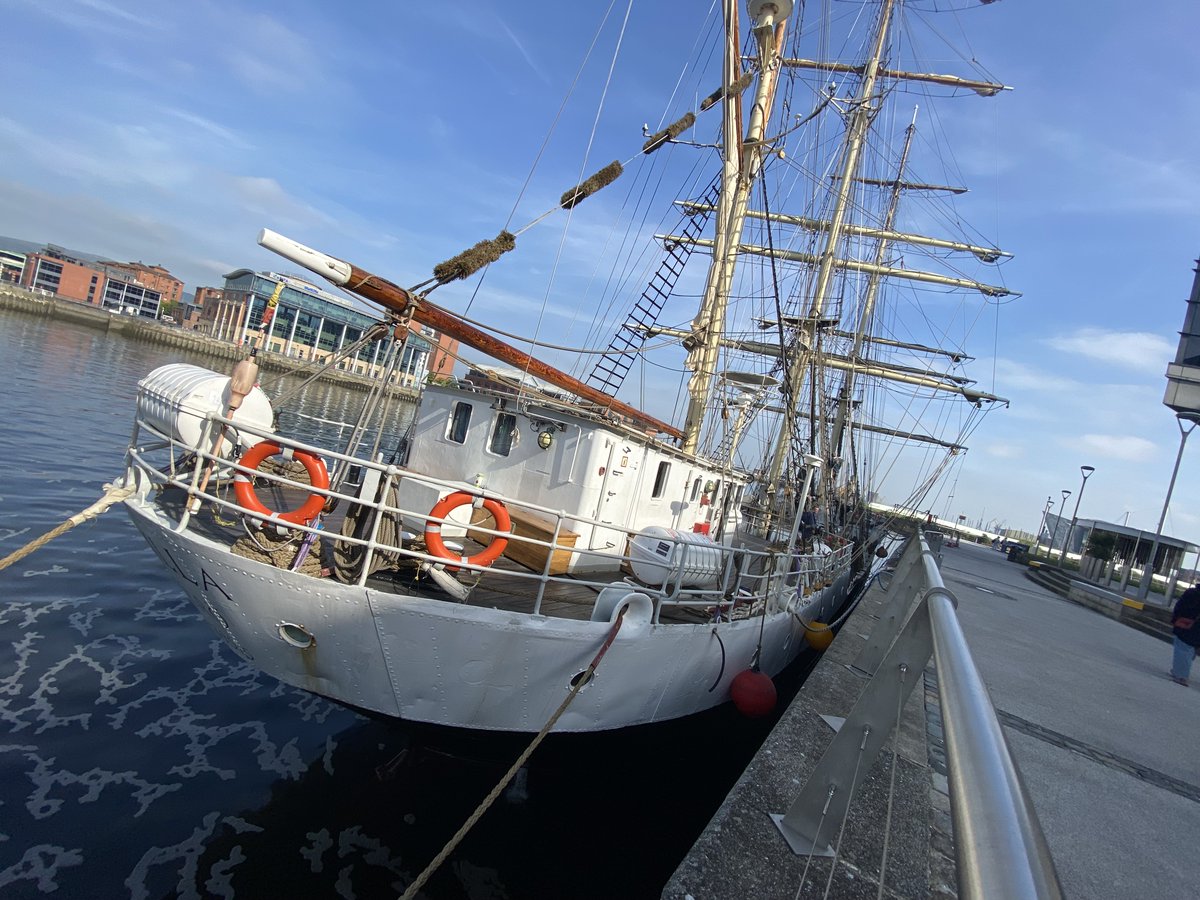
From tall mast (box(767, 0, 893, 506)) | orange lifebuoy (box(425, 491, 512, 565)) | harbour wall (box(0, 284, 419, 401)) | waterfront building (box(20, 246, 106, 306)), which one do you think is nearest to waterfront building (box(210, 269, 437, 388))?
harbour wall (box(0, 284, 419, 401))

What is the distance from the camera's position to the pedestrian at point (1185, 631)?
34.2ft

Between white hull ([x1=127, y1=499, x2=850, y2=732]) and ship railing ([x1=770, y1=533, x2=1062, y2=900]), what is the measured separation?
244 centimetres

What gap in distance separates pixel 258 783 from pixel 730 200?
13878 mm

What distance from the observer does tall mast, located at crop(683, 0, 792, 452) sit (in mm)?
14070

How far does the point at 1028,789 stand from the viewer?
2055 millimetres

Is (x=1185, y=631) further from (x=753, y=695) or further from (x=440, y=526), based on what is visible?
(x=440, y=526)

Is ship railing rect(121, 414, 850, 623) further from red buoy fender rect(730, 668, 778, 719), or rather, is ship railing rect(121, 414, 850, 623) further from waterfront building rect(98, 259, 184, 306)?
waterfront building rect(98, 259, 184, 306)

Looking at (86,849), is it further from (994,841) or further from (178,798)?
(994,841)

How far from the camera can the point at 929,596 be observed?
2611mm

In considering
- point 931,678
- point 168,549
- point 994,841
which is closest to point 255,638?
point 168,549

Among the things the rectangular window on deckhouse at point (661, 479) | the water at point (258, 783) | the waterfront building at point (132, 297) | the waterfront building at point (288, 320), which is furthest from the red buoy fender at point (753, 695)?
the waterfront building at point (132, 297)

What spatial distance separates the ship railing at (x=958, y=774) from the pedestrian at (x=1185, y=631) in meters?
10.1

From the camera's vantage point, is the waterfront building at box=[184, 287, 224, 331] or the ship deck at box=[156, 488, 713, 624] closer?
the ship deck at box=[156, 488, 713, 624]

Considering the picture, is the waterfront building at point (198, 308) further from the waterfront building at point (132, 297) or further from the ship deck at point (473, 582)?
the ship deck at point (473, 582)
